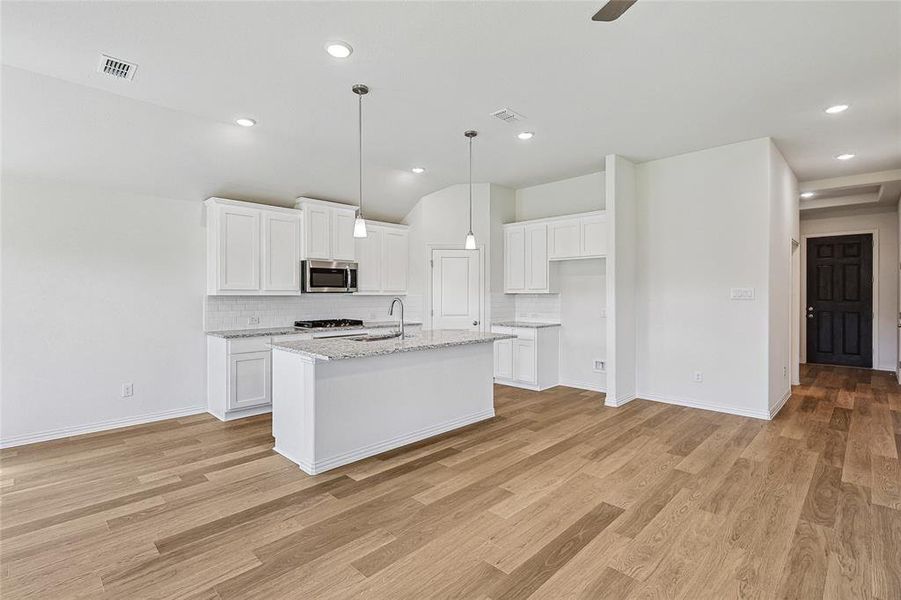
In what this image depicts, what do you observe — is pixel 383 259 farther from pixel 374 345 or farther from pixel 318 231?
pixel 374 345

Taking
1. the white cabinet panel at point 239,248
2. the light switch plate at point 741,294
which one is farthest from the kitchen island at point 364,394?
the light switch plate at point 741,294

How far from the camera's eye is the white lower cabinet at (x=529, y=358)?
→ 6.00 meters

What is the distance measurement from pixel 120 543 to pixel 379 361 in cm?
191

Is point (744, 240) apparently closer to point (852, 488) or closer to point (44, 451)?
point (852, 488)

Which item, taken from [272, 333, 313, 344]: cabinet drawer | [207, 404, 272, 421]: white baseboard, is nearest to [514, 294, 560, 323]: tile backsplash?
[272, 333, 313, 344]: cabinet drawer

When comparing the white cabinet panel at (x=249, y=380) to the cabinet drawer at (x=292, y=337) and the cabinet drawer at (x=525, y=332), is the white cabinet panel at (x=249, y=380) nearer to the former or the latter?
the cabinet drawer at (x=292, y=337)

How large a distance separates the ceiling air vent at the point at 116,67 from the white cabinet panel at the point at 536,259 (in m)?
4.59

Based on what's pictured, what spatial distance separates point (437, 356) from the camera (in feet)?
13.7

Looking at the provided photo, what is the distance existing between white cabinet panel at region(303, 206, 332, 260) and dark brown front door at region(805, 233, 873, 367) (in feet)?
26.9

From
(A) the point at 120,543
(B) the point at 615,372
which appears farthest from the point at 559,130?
(A) the point at 120,543

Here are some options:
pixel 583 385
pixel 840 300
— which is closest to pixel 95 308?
pixel 583 385

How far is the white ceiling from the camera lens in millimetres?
2598

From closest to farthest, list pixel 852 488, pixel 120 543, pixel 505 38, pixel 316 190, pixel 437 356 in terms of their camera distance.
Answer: pixel 120 543 → pixel 505 38 → pixel 852 488 → pixel 437 356 → pixel 316 190

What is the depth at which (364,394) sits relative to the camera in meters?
3.62
